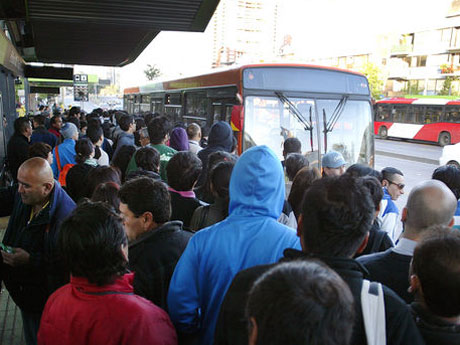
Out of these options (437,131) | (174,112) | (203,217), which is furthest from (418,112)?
(203,217)

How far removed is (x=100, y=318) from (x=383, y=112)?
110ft

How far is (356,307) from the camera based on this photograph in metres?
1.49

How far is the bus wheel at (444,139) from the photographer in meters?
27.1

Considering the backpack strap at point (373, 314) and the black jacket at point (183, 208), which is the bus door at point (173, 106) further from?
the backpack strap at point (373, 314)

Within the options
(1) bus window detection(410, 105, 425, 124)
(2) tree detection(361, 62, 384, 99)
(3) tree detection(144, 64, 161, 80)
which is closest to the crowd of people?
(1) bus window detection(410, 105, 425, 124)

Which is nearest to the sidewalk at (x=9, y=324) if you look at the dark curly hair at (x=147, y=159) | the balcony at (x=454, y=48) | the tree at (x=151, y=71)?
the dark curly hair at (x=147, y=159)

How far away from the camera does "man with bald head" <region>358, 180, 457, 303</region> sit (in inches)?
87.2

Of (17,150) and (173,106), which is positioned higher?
(173,106)

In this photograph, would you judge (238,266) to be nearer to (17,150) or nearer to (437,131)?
(17,150)

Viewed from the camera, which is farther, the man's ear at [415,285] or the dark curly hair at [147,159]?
the dark curly hair at [147,159]

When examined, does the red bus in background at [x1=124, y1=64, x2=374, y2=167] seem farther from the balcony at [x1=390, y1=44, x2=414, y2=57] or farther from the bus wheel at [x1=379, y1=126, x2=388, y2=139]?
the balcony at [x1=390, y1=44, x2=414, y2=57]

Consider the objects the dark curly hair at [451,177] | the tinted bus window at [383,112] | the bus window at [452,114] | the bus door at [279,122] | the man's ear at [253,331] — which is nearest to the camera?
the man's ear at [253,331]

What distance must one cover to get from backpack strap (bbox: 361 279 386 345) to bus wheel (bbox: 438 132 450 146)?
95.0ft

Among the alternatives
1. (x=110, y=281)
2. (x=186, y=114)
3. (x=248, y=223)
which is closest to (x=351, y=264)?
(x=248, y=223)
